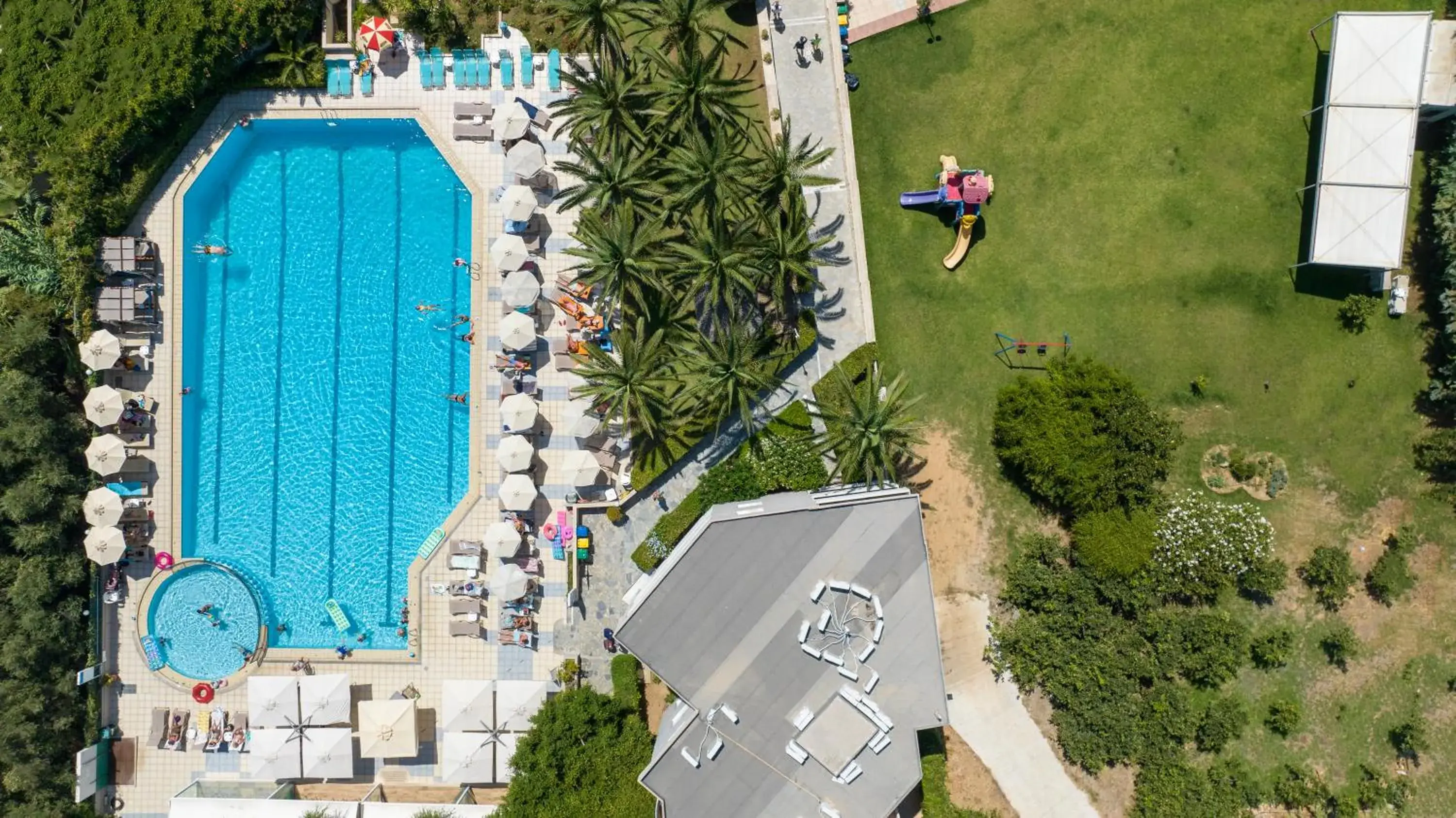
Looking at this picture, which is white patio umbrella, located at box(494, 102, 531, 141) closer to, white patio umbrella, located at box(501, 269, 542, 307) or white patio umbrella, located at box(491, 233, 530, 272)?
white patio umbrella, located at box(491, 233, 530, 272)

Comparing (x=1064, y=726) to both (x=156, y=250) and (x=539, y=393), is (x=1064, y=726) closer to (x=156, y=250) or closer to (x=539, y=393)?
(x=539, y=393)

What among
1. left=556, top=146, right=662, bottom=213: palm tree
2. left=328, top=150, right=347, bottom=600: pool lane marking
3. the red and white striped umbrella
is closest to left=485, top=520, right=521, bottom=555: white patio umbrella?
left=328, top=150, right=347, bottom=600: pool lane marking

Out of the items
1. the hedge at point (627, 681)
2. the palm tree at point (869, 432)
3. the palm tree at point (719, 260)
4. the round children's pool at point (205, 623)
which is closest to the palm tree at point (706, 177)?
the palm tree at point (719, 260)

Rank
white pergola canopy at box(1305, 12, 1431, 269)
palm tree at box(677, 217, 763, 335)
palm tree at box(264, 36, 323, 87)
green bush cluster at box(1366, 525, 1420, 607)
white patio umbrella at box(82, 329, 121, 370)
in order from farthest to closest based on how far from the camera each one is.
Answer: palm tree at box(264, 36, 323, 87), white patio umbrella at box(82, 329, 121, 370), green bush cluster at box(1366, 525, 1420, 607), white pergola canopy at box(1305, 12, 1431, 269), palm tree at box(677, 217, 763, 335)

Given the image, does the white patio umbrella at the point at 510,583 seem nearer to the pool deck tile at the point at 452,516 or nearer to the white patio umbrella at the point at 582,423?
the pool deck tile at the point at 452,516

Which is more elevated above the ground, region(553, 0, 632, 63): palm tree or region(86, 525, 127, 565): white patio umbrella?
region(553, 0, 632, 63): palm tree

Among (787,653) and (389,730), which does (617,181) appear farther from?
(389,730)
